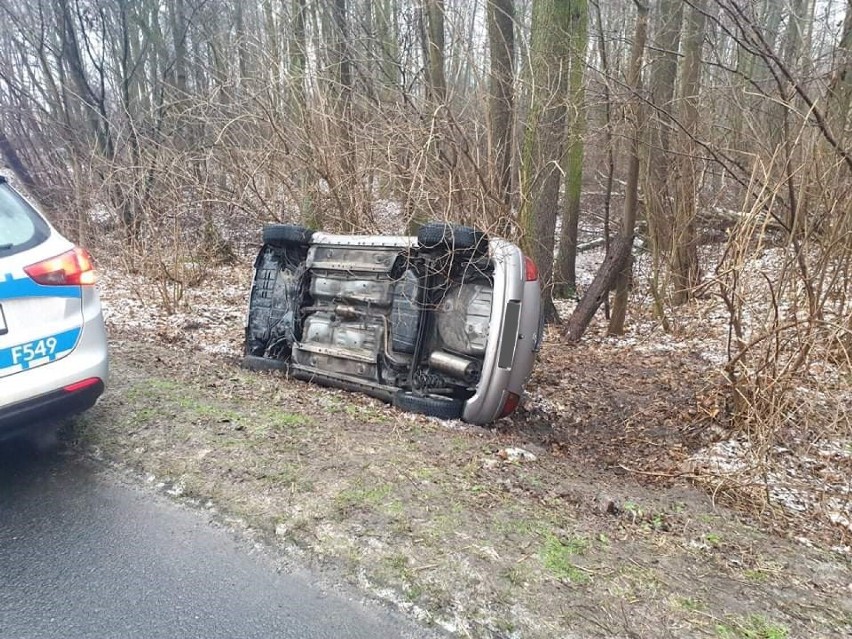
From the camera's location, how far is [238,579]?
2.52 m

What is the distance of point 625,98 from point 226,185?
19.5ft

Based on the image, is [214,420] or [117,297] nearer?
[214,420]

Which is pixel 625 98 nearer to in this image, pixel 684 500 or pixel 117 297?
pixel 684 500

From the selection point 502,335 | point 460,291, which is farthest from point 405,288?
point 502,335

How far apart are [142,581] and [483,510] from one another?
1640mm

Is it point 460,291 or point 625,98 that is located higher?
point 625,98

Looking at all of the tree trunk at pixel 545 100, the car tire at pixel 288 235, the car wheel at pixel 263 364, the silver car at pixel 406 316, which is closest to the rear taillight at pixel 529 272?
the silver car at pixel 406 316

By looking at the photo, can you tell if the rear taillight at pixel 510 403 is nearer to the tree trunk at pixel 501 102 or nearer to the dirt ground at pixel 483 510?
the dirt ground at pixel 483 510

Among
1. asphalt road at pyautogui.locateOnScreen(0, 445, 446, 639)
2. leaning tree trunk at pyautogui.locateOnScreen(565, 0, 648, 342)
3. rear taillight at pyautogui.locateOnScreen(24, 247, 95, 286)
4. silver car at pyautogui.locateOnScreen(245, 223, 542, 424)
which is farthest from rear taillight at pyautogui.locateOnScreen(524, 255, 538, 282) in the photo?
leaning tree trunk at pyautogui.locateOnScreen(565, 0, 648, 342)

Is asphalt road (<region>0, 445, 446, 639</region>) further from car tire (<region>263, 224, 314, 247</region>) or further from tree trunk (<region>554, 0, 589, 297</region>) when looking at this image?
tree trunk (<region>554, 0, 589, 297</region>)

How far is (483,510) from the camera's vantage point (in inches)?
123

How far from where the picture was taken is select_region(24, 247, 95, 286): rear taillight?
120 inches

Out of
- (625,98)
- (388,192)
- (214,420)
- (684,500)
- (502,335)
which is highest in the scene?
(625,98)

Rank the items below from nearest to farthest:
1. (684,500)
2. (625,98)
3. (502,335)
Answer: (684,500) → (502,335) → (625,98)
